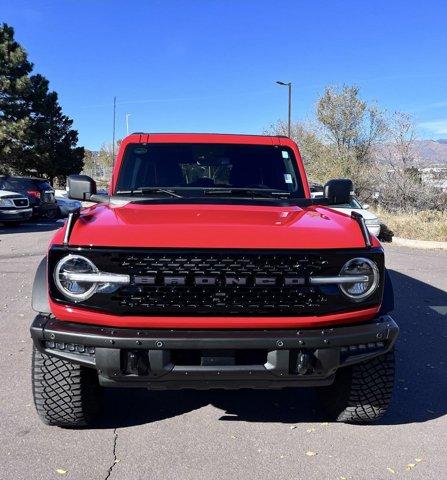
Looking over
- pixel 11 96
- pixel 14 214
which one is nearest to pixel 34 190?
pixel 14 214

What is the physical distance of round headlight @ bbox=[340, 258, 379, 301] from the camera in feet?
9.96

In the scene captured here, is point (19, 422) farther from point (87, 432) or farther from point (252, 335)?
point (252, 335)

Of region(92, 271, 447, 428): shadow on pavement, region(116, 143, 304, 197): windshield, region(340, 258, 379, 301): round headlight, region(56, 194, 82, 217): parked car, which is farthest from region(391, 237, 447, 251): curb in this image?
region(56, 194, 82, 217): parked car

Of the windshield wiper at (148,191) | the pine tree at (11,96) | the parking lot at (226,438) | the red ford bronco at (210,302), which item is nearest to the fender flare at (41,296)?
the red ford bronco at (210,302)

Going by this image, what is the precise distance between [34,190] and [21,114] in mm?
16157

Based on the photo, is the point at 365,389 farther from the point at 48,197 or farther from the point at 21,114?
the point at 21,114

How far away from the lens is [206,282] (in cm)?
289

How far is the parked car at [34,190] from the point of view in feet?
64.6

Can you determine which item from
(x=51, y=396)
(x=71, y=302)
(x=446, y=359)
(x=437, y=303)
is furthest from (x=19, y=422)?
(x=437, y=303)

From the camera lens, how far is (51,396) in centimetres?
328

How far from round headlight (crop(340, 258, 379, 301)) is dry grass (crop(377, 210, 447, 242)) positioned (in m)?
13.0

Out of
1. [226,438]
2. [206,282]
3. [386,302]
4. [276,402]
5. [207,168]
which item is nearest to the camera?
[206,282]

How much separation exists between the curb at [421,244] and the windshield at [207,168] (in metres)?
10.5

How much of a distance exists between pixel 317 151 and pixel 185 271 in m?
28.0
